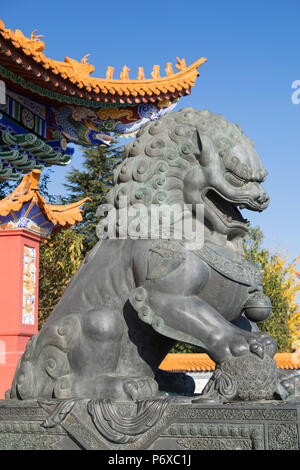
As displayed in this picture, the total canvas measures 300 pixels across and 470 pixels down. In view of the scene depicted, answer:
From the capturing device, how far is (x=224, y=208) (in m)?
2.37

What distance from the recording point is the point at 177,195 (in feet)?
7.64

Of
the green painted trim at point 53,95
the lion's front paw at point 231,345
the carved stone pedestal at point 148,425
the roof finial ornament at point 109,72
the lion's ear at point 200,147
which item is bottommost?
the carved stone pedestal at point 148,425

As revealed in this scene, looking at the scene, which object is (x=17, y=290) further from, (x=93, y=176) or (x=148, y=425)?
(x=93, y=176)

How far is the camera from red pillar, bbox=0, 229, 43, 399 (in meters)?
6.95

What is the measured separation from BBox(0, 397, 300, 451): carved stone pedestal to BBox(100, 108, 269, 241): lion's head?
78 cm

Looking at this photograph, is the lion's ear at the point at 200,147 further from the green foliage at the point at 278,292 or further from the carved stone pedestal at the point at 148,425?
the green foliage at the point at 278,292

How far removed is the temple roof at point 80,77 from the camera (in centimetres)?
629

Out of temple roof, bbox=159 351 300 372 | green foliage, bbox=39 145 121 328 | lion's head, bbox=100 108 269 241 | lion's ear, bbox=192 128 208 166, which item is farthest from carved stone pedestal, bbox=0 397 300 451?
temple roof, bbox=159 351 300 372

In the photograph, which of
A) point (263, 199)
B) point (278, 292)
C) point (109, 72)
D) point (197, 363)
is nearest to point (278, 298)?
point (278, 292)

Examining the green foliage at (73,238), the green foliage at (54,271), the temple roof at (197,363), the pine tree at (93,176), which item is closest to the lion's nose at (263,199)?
the green foliage at (73,238)

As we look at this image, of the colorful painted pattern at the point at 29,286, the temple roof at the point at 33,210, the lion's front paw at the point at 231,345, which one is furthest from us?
the colorful painted pattern at the point at 29,286

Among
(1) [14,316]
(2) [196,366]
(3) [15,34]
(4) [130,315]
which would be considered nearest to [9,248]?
(1) [14,316]

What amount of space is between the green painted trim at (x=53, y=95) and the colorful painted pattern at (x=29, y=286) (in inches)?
81.4

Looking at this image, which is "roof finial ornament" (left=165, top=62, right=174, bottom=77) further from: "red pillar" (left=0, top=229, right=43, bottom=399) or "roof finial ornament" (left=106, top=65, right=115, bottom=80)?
"red pillar" (left=0, top=229, right=43, bottom=399)
